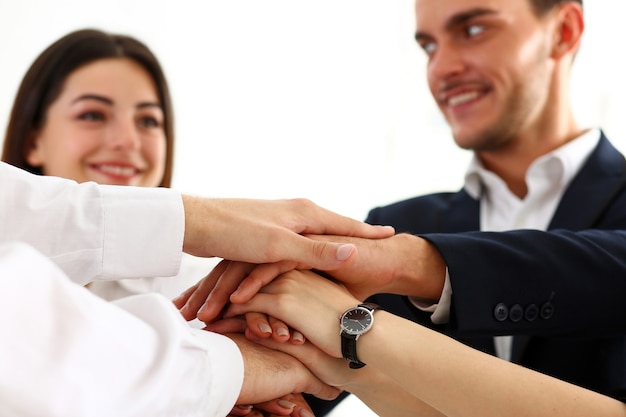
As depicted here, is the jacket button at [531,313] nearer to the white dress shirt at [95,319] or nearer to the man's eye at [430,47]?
the white dress shirt at [95,319]

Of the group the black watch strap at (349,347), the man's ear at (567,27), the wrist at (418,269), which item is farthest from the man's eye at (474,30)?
the black watch strap at (349,347)

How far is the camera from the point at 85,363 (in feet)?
2.69

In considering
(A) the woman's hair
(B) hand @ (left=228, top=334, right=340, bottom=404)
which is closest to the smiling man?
(B) hand @ (left=228, top=334, right=340, bottom=404)

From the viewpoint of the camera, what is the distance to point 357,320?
130cm

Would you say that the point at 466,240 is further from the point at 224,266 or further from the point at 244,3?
the point at 244,3

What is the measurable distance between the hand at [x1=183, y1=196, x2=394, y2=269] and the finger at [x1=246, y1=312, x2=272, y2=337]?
0.11 meters

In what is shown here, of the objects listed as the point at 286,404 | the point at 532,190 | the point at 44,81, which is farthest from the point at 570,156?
the point at 44,81

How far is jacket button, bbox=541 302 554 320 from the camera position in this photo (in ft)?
5.03

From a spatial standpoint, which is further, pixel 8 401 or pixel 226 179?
pixel 226 179

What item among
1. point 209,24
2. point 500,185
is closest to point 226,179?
point 209,24

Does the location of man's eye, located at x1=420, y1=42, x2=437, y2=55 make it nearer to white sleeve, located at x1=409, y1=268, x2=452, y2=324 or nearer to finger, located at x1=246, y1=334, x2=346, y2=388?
white sleeve, located at x1=409, y1=268, x2=452, y2=324

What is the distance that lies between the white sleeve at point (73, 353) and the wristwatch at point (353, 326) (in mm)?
382

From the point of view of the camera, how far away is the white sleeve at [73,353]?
0.78 metres

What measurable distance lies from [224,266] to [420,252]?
1.34ft
